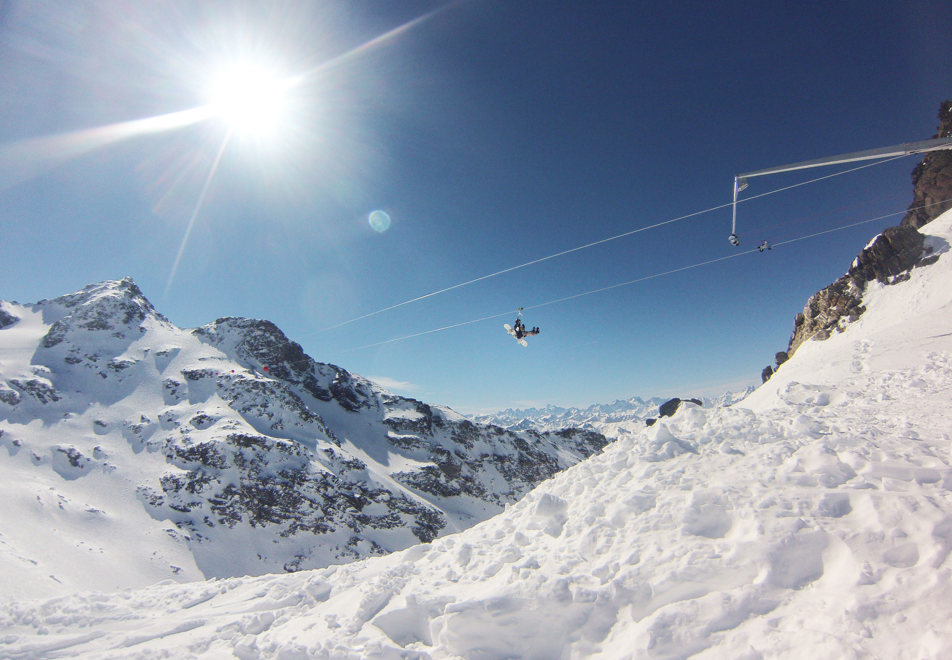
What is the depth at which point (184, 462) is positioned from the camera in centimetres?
9200

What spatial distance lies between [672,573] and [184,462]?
385ft

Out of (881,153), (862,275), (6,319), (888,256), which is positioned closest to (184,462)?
(6,319)

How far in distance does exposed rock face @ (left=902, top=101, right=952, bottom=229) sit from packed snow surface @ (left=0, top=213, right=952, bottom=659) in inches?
2022

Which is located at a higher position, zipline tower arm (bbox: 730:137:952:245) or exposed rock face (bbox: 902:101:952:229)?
exposed rock face (bbox: 902:101:952:229)

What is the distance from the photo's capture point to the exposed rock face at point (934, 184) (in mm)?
42844

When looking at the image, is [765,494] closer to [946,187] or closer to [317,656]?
[317,656]

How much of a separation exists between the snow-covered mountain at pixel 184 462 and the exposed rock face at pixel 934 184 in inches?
4331

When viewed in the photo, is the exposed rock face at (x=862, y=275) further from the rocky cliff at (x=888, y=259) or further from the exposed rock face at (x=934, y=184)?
the exposed rock face at (x=934, y=184)

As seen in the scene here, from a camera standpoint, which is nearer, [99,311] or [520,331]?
[520,331]

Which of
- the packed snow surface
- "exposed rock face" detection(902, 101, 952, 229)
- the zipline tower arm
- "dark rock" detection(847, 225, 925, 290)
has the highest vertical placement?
"exposed rock face" detection(902, 101, 952, 229)

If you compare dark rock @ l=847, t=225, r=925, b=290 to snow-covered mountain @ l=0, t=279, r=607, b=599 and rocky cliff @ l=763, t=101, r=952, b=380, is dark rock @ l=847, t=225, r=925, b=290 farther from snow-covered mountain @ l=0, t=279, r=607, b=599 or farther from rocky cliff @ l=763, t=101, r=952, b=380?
snow-covered mountain @ l=0, t=279, r=607, b=599

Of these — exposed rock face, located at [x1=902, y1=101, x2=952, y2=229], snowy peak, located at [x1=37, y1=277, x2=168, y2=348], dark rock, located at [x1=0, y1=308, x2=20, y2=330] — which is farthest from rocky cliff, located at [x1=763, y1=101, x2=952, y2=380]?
dark rock, located at [x1=0, y1=308, x2=20, y2=330]

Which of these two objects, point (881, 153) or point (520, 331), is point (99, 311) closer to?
point (520, 331)

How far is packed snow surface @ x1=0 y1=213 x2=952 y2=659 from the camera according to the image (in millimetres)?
4953
